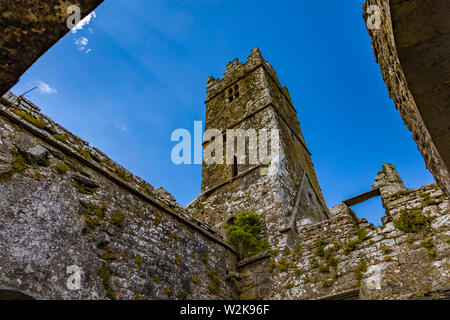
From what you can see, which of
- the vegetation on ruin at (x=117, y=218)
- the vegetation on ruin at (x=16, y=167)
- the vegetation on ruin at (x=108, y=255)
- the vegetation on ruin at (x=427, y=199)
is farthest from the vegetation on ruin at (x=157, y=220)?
the vegetation on ruin at (x=427, y=199)

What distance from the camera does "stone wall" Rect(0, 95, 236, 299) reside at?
385 centimetres

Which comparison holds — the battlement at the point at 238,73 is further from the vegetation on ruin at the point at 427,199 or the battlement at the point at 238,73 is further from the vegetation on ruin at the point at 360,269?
the vegetation on ruin at the point at 360,269

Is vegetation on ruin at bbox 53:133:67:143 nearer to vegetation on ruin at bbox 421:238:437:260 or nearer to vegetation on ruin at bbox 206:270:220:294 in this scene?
vegetation on ruin at bbox 206:270:220:294

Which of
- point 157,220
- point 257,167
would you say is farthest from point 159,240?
point 257,167

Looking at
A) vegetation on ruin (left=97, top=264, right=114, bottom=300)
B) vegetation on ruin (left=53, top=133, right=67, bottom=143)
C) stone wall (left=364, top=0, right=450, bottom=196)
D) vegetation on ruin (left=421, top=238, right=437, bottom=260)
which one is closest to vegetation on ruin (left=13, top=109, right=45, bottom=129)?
vegetation on ruin (left=53, top=133, right=67, bottom=143)

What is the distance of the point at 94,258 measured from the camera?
4633 mm

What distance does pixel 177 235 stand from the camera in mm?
6570

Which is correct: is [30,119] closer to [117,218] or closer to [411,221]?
[117,218]

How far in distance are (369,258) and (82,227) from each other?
5.21 meters

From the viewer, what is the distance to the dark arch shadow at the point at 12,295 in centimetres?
344

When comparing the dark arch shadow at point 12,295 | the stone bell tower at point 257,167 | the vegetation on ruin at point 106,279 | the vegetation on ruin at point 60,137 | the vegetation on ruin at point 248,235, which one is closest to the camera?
the dark arch shadow at point 12,295

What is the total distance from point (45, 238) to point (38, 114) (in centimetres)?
214

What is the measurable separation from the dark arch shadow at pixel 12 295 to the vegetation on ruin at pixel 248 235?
5.43 m
